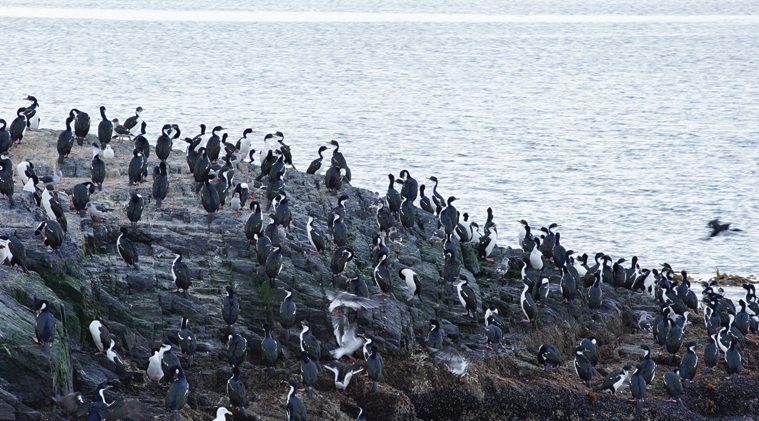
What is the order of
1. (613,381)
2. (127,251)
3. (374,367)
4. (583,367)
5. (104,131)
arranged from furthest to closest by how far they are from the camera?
(104,131), (583,367), (613,381), (127,251), (374,367)

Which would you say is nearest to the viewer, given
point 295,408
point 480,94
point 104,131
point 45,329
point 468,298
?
point 45,329

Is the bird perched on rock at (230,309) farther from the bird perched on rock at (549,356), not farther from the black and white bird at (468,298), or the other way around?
the bird perched on rock at (549,356)

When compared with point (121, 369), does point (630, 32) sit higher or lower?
higher

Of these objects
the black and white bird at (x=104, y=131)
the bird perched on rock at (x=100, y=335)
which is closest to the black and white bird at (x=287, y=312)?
the bird perched on rock at (x=100, y=335)

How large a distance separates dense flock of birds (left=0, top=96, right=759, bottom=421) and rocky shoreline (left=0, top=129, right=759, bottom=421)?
33cm

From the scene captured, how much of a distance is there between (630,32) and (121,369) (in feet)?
441

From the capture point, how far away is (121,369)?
1745 centimetres

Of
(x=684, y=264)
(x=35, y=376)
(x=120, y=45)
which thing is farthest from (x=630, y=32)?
(x=35, y=376)

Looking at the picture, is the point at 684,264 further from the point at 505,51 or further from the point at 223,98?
the point at 505,51

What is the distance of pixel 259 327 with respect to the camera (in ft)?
66.1

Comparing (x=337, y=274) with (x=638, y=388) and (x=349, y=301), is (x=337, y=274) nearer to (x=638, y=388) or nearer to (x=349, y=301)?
(x=349, y=301)

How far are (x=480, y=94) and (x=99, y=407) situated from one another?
7697cm

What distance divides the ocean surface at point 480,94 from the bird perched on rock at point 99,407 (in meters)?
28.5

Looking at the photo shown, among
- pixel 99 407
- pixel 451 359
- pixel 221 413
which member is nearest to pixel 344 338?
pixel 451 359
